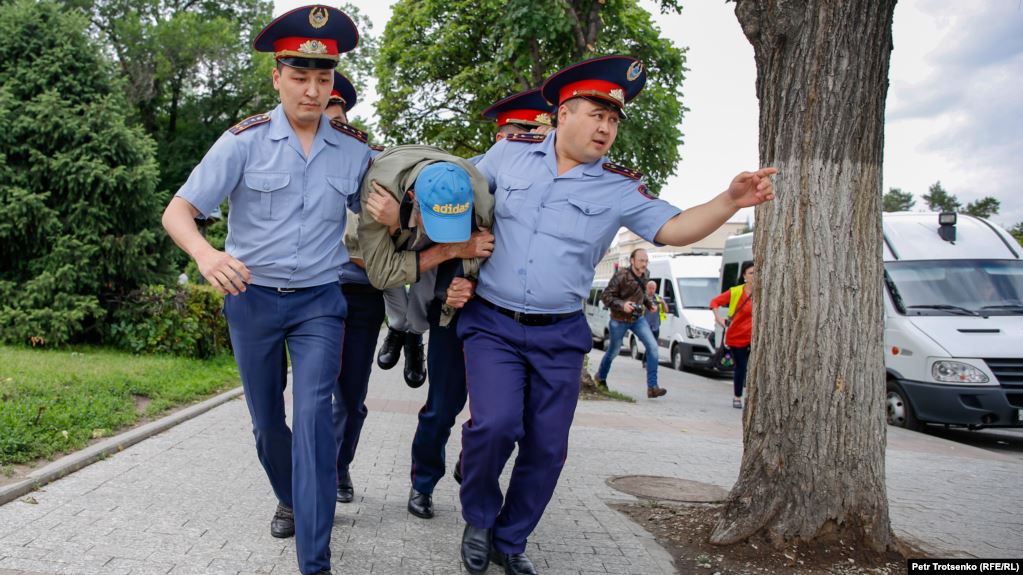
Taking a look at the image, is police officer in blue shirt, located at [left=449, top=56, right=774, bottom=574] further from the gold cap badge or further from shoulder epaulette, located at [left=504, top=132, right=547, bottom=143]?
the gold cap badge

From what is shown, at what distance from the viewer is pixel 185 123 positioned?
1458 inches

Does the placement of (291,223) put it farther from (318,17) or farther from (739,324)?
(739,324)

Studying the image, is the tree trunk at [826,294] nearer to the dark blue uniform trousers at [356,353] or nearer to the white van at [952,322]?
the dark blue uniform trousers at [356,353]

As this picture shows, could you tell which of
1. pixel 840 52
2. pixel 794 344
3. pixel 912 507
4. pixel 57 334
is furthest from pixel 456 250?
pixel 57 334

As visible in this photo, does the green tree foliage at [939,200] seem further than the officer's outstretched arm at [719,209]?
Yes

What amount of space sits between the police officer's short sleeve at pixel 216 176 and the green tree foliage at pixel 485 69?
9006 millimetres

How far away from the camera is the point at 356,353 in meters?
4.38

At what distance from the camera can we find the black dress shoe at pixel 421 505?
4.68m

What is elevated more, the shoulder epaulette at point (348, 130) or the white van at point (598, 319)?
the shoulder epaulette at point (348, 130)

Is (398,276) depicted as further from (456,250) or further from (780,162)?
(780,162)

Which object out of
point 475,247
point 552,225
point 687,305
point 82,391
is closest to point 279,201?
point 475,247

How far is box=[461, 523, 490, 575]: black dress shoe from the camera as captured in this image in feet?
12.4

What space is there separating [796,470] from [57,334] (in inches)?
388

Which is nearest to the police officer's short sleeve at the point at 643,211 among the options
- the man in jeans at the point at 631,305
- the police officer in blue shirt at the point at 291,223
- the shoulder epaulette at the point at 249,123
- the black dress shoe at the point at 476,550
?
the police officer in blue shirt at the point at 291,223
